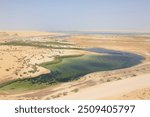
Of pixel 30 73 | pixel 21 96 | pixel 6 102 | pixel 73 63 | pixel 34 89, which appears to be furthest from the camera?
pixel 73 63

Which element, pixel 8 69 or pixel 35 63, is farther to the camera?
pixel 35 63

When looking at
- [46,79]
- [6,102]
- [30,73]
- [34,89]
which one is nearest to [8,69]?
[30,73]

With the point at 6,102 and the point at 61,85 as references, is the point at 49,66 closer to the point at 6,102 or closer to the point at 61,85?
the point at 61,85

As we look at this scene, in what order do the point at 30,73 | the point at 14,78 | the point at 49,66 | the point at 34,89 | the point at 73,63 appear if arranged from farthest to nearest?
the point at 73,63, the point at 49,66, the point at 30,73, the point at 14,78, the point at 34,89

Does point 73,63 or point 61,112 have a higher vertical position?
point 61,112

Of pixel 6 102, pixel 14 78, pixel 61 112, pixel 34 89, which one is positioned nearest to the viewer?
pixel 61 112

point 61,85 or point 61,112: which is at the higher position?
point 61,112

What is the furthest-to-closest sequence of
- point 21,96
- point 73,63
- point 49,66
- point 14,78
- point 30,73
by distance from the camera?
point 73,63, point 49,66, point 30,73, point 14,78, point 21,96

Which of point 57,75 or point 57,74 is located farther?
point 57,74

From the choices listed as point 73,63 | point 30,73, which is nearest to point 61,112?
point 30,73

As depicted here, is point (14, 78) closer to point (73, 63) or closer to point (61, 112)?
point (73, 63)
